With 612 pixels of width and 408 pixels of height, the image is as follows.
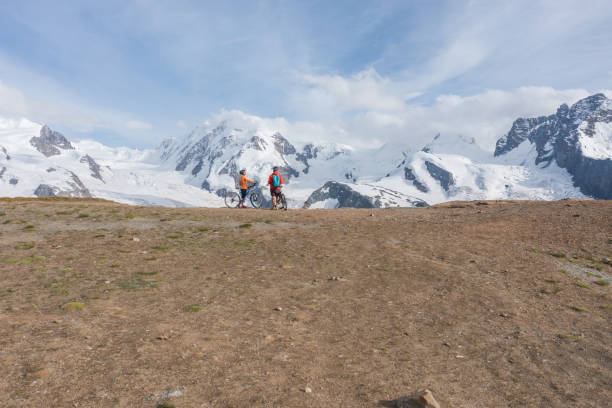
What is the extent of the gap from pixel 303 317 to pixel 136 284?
644 cm

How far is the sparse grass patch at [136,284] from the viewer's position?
13195mm

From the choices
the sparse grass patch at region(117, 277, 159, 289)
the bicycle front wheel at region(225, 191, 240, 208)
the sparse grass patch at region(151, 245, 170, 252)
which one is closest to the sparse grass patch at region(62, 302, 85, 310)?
the sparse grass patch at region(117, 277, 159, 289)

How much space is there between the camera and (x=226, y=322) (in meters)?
10.7

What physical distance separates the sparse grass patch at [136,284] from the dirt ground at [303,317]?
0.11 metres

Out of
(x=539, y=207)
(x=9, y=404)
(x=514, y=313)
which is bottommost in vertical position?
(x=9, y=404)

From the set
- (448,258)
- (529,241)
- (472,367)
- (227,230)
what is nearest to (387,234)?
(448,258)

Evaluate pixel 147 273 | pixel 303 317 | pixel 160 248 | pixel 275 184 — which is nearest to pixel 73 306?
pixel 147 273

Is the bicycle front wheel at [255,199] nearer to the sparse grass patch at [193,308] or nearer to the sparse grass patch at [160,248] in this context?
the sparse grass patch at [160,248]

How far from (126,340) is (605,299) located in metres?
16.1

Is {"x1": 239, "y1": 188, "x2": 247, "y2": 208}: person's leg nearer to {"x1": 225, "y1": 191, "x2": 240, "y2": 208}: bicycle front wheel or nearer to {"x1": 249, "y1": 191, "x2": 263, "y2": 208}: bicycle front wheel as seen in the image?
{"x1": 225, "y1": 191, "x2": 240, "y2": 208}: bicycle front wheel

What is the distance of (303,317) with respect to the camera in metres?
11.3

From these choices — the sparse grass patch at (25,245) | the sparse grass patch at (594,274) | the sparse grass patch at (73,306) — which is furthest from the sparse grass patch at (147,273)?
the sparse grass patch at (594,274)

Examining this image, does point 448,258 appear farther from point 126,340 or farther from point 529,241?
point 126,340

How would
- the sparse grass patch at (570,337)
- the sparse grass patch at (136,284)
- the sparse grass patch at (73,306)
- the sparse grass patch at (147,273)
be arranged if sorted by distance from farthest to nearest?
1. the sparse grass patch at (147,273)
2. the sparse grass patch at (136,284)
3. the sparse grass patch at (73,306)
4. the sparse grass patch at (570,337)
